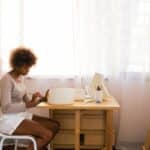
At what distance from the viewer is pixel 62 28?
3.22 metres

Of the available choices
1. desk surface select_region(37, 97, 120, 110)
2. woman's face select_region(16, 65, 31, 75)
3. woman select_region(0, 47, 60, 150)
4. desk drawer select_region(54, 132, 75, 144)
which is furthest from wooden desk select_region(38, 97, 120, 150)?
woman's face select_region(16, 65, 31, 75)

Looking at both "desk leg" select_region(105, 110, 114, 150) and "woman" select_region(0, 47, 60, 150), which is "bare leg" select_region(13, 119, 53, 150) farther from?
"desk leg" select_region(105, 110, 114, 150)

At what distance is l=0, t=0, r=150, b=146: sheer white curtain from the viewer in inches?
125

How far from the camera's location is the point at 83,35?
320cm

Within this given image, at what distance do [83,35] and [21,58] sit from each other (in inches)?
34.8

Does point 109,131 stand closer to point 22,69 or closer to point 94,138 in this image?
point 94,138

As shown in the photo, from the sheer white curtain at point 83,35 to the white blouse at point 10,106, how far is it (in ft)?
2.66

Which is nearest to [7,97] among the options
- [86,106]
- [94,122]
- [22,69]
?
[22,69]

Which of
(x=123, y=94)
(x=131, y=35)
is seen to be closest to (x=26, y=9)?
(x=131, y=35)

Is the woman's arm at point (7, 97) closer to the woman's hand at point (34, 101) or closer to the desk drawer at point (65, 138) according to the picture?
the woman's hand at point (34, 101)

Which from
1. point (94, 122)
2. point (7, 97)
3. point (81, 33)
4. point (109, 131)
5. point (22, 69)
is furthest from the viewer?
point (81, 33)

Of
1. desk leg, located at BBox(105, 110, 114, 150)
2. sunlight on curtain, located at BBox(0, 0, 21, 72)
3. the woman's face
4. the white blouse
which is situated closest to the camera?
the white blouse

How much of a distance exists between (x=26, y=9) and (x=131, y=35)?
1.05 metres

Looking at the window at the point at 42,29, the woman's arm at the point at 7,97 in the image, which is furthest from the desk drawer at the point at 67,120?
the woman's arm at the point at 7,97
